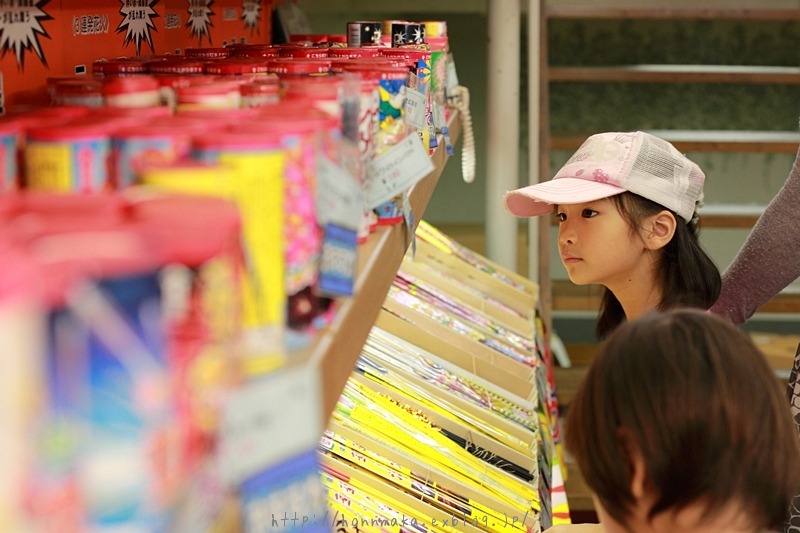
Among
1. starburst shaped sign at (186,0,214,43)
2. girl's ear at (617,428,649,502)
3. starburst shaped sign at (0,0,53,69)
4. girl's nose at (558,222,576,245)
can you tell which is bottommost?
girl's ear at (617,428,649,502)

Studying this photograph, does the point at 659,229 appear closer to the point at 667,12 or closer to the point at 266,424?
the point at 266,424

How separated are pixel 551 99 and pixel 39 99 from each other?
370 cm

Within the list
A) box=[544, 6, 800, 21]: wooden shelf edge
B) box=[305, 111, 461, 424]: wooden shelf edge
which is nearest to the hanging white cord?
box=[544, 6, 800, 21]: wooden shelf edge

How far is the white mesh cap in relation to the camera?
206 cm

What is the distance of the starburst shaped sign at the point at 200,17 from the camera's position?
2.29m

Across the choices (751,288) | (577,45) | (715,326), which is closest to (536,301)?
(751,288)

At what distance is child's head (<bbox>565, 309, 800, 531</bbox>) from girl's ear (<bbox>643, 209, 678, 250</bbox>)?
899 mm

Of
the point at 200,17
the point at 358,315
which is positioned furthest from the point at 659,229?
the point at 358,315

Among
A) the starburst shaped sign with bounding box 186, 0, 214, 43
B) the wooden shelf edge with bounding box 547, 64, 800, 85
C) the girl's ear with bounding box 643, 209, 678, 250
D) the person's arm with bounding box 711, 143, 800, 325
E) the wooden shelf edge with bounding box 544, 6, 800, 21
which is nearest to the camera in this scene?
the person's arm with bounding box 711, 143, 800, 325

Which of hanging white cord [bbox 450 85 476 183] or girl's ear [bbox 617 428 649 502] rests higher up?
hanging white cord [bbox 450 85 476 183]

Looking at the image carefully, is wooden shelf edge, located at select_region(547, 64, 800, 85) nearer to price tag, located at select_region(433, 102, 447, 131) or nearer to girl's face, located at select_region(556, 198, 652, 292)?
girl's face, located at select_region(556, 198, 652, 292)

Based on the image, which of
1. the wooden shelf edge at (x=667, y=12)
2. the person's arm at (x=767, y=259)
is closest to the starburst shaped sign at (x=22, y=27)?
the person's arm at (x=767, y=259)

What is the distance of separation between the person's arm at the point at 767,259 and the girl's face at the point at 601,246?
190 millimetres

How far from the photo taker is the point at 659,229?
212 cm
